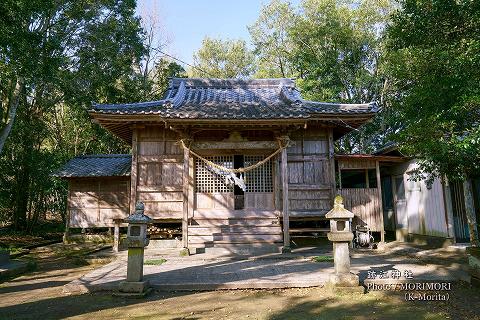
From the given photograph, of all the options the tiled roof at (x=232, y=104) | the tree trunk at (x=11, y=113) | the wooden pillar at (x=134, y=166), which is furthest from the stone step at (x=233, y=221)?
the tree trunk at (x=11, y=113)

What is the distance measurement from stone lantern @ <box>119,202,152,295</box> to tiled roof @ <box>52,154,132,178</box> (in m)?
6.92

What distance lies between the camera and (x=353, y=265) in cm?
896

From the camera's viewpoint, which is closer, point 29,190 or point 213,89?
point 213,89

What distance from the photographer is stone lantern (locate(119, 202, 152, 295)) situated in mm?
6773

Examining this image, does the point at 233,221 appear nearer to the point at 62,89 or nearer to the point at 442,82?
the point at 442,82

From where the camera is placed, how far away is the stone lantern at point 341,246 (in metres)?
6.83

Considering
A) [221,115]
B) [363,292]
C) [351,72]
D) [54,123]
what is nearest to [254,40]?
[351,72]

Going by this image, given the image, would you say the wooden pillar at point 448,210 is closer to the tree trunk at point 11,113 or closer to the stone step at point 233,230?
the stone step at point 233,230

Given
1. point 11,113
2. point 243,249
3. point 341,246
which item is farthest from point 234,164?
point 11,113

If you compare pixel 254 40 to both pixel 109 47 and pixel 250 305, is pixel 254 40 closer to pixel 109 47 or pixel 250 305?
pixel 109 47

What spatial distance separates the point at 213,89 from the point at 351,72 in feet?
39.5

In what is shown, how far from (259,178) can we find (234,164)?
3.55ft

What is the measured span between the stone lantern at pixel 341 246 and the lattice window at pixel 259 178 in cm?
552

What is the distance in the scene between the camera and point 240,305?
6168 mm
